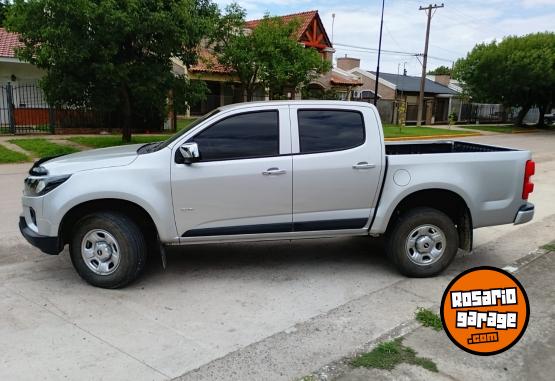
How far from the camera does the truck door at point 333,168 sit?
16.5 ft

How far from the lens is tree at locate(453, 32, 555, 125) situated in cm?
3269

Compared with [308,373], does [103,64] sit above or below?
above


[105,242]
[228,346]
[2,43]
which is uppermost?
[2,43]

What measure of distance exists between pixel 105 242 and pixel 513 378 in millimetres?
3600

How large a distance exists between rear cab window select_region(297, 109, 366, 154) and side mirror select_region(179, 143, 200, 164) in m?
1.04

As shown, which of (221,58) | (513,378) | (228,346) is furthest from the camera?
(221,58)

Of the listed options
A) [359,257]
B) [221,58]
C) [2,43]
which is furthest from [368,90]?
[359,257]

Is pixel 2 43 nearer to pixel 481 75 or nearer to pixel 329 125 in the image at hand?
pixel 329 125

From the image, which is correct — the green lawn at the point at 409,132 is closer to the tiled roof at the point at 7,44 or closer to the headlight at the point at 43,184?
the tiled roof at the point at 7,44

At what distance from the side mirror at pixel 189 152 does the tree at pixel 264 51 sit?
57.4 ft

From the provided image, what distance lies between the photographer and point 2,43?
76.4 ft

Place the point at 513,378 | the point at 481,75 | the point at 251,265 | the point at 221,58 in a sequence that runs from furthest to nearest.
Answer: the point at 481,75 → the point at 221,58 → the point at 251,265 → the point at 513,378

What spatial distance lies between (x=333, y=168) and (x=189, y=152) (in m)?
1.42

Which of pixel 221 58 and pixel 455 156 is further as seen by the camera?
pixel 221 58
